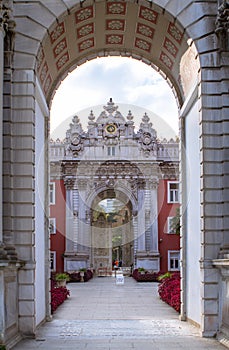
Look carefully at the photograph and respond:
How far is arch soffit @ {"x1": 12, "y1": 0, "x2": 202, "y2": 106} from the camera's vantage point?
39.7 feet

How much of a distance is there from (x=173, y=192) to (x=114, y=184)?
4203mm

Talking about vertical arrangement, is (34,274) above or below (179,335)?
above

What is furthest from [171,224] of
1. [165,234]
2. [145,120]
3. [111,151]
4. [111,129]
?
[111,129]

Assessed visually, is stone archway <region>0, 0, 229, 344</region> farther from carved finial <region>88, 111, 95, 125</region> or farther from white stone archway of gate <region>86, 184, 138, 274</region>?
carved finial <region>88, 111, 95, 125</region>

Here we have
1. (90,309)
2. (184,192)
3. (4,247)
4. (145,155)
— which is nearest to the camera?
(4,247)

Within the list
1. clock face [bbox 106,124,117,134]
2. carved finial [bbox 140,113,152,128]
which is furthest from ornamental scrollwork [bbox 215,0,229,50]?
clock face [bbox 106,124,117,134]

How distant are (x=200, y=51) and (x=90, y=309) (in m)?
9.09

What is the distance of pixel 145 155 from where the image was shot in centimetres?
4053

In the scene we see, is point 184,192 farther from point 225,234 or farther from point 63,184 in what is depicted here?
point 63,184

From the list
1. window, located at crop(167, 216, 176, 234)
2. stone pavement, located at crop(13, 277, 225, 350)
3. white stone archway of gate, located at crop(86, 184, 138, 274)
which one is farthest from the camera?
white stone archway of gate, located at crop(86, 184, 138, 274)

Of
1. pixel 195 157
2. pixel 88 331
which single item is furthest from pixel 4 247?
pixel 195 157

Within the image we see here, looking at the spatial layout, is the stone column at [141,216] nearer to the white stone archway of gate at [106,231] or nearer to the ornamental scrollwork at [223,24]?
the white stone archway of gate at [106,231]

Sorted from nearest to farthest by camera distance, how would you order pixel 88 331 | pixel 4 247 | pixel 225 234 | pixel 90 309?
pixel 4 247, pixel 225 234, pixel 88 331, pixel 90 309

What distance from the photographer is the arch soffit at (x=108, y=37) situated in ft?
39.7
